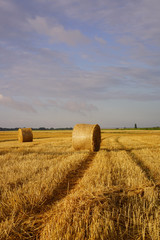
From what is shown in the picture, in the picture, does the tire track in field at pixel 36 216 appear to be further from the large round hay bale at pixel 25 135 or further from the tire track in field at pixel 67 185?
the large round hay bale at pixel 25 135

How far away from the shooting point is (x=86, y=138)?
13.5 m

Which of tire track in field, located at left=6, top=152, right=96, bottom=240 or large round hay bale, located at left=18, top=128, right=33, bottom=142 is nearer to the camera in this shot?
tire track in field, located at left=6, top=152, right=96, bottom=240

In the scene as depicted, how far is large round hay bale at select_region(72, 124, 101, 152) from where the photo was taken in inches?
523

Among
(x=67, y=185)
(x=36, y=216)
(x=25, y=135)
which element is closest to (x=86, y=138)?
(x=67, y=185)

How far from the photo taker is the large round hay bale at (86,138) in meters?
13.3

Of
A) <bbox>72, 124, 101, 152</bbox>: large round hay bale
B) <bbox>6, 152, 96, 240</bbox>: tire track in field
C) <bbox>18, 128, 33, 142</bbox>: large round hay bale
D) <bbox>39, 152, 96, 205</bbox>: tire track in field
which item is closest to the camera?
<bbox>6, 152, 96, 240</bbox>: tire track in field

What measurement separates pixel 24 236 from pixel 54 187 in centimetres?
215

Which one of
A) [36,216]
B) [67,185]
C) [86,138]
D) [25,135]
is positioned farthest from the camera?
[25,135]

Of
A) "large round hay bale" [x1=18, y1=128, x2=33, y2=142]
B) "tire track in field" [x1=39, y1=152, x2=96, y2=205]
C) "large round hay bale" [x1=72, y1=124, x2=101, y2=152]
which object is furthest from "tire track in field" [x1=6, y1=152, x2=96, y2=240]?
"large round hay bale" [x1=18, y1=128, x2=33, y2=142]

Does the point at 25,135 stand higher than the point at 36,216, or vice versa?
the point at 25,135

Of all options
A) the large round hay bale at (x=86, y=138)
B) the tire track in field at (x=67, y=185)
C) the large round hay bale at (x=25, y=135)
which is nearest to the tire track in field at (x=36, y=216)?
the tire track in field at (x=67, y=185)

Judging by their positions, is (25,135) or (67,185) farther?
(25,135)

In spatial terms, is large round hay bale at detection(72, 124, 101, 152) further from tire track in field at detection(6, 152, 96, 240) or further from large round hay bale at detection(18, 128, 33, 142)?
large round hay bale at detection(18, 128, 33, 142)

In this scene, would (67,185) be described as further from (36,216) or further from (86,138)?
(86,138)
